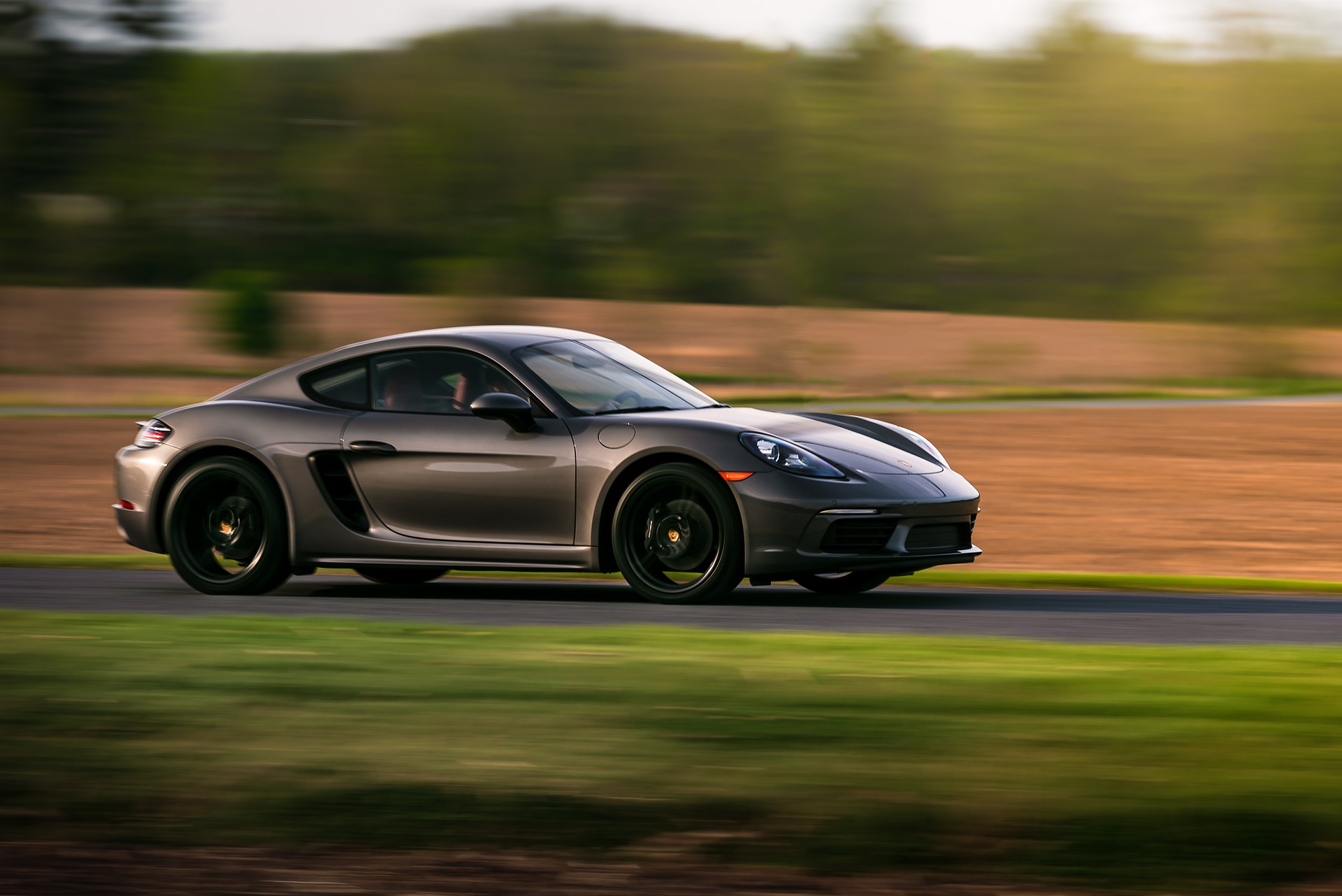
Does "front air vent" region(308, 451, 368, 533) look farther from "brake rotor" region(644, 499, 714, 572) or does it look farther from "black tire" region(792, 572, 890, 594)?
"black tire" region(792, 572, 890, 594)

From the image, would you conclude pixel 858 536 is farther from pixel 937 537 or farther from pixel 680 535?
pixel 680 535

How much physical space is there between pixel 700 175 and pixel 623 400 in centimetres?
2403

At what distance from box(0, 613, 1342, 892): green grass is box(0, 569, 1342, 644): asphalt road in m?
1.41

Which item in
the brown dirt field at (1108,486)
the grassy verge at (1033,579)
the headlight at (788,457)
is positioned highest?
the headlight at (788,457)

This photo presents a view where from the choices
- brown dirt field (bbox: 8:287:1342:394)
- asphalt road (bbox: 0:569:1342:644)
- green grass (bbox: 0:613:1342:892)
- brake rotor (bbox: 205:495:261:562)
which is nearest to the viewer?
green grass (bbox: 0:613:1342:892)

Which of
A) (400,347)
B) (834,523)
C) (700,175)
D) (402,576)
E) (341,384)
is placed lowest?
(402,576)

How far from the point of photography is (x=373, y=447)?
28.5 ft

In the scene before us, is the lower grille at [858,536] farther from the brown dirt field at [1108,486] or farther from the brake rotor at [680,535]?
the brown dirt field at [1108,486]

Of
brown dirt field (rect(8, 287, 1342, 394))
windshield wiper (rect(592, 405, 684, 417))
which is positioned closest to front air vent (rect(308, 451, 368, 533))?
windshield wiper (rect(592, 405, 684, 417))

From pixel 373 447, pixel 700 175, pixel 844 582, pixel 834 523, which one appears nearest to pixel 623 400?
pixel 373 447

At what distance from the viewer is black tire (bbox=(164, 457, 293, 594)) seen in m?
8.86

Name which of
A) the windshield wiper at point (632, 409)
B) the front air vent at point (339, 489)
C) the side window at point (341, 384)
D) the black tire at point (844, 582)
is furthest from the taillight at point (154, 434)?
the black tire at point (844, 582)

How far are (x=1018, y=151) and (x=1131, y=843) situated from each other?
31760mm

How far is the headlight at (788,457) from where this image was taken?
8188mm
